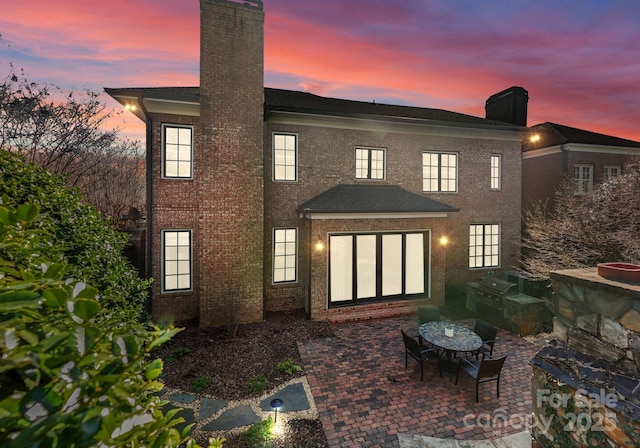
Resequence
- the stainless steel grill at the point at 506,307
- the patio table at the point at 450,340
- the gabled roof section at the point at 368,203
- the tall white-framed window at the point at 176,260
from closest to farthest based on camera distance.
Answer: the patio table at the point at 450,340
the stainless steel grill at the point at 506,307
the tall white-framed window at the point at 176,260
the gabled roof section at the point at 368,203

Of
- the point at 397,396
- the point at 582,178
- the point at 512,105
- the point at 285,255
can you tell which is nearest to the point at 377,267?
the point at 285,255

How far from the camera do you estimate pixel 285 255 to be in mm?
10984

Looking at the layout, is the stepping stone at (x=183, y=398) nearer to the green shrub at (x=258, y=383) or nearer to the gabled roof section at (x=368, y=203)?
the green shrub at (x=258, y=383)

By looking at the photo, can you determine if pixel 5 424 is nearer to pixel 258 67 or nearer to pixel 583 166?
pixel 258 67

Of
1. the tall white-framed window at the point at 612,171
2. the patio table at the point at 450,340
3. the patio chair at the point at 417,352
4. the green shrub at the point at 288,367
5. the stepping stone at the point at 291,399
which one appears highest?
the tall white-framed window at the point at 612,171

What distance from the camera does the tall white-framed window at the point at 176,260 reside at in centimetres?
981

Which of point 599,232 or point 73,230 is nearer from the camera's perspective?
point 73,230

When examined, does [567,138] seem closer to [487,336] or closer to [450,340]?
[487,336]

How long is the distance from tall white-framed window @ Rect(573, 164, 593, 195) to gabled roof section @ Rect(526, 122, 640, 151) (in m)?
1.35

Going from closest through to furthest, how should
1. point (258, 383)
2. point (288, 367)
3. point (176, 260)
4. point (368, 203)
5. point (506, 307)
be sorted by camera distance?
1. point (258, 383)
2. point (288, 367)
3. point (506, 307)
4. point (176, 260)
5. point (368, 203)

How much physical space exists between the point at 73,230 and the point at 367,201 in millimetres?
8900

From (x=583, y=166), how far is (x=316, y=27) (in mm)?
16889

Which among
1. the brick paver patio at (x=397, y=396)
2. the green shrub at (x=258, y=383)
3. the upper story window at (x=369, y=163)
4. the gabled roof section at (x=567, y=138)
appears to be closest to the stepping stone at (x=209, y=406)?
the green shrub at (x=258, y=383)

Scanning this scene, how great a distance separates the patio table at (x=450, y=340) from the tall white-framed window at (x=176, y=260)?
8028mm
